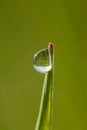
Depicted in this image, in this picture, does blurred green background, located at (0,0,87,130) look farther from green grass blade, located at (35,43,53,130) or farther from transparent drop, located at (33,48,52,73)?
green grass blade, located at (35,43,53,130)

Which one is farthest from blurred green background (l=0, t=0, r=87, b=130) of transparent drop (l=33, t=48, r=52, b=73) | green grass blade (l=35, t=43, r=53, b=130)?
green grass blade (l=35, t=43, r=53, b=130)
